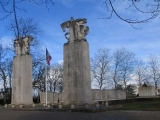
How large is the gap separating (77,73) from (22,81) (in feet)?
32.2

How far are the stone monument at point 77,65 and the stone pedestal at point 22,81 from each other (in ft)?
27.3

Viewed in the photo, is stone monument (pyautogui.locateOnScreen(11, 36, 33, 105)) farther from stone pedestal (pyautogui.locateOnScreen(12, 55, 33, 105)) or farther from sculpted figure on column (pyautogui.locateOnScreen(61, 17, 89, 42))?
sculpted figure on column (pyautogui.locateOnScreen(61, 17, 89, 42))

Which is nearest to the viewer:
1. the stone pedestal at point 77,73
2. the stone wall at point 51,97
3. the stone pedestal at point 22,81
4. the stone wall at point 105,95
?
the stone pedestal at point 77,73

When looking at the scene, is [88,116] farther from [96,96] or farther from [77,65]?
[96,96]

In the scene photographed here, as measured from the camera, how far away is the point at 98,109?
19.0 meters

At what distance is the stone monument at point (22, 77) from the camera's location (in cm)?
2850

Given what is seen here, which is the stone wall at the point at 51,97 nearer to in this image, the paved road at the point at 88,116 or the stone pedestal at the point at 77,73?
the stone pedestal at the point at 77,73

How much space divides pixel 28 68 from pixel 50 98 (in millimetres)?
9410

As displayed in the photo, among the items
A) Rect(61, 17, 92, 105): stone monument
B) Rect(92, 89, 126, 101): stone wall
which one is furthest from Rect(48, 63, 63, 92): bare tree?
Rect(61, 17, 92, 105): stone monument

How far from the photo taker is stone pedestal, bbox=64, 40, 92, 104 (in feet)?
69.7

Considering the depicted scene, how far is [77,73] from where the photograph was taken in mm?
21594

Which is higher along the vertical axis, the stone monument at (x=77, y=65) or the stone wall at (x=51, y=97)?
the stone monument at (x=77, y=65)

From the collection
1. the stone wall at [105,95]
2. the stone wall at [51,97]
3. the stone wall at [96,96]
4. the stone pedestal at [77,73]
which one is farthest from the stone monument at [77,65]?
the stone wall at [105,95]

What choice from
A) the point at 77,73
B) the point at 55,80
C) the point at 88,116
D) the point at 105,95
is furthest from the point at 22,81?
the point at 55,80
